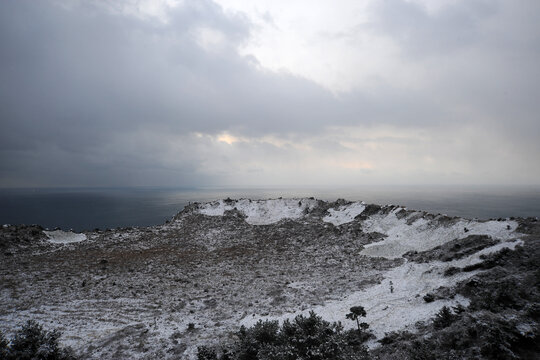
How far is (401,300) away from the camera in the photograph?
14297 millimetres

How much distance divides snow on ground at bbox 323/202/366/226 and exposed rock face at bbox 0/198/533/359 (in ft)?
1.49

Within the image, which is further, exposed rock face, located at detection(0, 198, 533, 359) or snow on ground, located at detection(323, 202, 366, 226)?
snow on ground, located at detection(323, 202, 366, 226)

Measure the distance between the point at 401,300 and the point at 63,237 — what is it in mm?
39215

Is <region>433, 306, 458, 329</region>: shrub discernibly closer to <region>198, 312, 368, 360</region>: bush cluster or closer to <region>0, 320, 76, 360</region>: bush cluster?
<region>198, 312, 368, 360</region>: bush cluster

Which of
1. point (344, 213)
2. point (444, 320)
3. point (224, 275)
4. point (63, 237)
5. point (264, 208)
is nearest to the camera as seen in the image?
point (444, 320)

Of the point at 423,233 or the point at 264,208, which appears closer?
the point at 423,233

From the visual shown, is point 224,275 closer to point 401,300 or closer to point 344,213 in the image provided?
point 401,300

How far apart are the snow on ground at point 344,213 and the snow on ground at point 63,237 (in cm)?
3476

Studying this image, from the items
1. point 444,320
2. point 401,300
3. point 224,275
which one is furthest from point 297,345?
point 224,275

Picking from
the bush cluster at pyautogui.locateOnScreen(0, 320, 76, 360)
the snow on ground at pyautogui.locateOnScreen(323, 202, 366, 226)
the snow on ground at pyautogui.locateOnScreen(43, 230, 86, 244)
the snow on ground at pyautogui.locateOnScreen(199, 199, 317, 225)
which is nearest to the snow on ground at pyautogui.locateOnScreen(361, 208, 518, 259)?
the snow on ground at pyautogui.locateOnScreen(323, 202, 366, 226)

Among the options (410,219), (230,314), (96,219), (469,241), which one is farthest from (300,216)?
(96,219)

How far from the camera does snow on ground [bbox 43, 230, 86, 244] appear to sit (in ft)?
99.9

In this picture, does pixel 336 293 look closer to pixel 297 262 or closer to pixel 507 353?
pixel 297 262

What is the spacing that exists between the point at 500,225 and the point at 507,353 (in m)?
19.5
